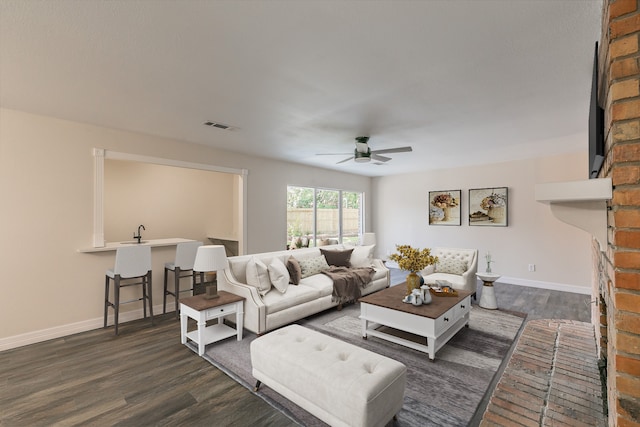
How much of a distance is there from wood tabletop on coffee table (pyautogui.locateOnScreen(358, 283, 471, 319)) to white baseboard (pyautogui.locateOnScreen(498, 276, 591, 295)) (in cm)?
316

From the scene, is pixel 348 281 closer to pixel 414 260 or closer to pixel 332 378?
pixel 414 260

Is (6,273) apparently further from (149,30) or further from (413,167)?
(413,167)

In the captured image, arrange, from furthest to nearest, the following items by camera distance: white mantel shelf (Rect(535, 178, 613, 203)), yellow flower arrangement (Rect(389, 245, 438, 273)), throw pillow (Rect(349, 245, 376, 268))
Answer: throw pillow (Rect(349, 245, 376, 268))
yellow flower arrangement (Rect(389, 245, 438, 273))
white mantel shelf (Rect(535, 178, 613, 203))

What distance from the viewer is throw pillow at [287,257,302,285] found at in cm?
420

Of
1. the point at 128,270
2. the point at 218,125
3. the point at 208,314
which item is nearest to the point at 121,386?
the point at 208,314

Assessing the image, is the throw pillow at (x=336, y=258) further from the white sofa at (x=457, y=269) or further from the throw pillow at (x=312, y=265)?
the white sofa at (x=457, y=269)

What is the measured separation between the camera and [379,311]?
3.27m

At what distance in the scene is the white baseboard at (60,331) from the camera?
10.4 feet

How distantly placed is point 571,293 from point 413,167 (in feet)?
12.4

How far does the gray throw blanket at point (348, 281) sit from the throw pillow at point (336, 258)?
0.16m

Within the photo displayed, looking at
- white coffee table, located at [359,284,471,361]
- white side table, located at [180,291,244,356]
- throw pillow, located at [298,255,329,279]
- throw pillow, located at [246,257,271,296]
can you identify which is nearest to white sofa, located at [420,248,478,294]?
white coffee table, located at [359,284,471,361]

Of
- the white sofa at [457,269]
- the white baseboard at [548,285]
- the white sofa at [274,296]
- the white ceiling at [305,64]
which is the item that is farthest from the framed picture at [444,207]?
the white sofa at [274,296]

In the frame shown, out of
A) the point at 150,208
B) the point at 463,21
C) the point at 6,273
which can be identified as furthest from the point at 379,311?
the point at 150,208

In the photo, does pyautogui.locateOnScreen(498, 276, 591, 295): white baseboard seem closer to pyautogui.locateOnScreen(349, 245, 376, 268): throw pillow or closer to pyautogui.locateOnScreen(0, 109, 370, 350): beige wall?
pyautogui.locateOnScreen(349, 245, 376, 268): throw pillow
